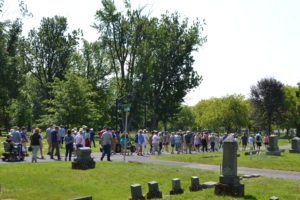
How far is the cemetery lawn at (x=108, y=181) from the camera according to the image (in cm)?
1353

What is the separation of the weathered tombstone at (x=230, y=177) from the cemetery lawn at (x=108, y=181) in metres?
0.34

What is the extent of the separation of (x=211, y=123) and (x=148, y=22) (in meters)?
46.8

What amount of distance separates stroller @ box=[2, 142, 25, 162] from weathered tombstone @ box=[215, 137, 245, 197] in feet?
43.4

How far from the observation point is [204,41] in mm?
58344

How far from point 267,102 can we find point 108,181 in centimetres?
6059

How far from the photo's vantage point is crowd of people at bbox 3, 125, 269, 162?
2317cm

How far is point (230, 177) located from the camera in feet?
43.8

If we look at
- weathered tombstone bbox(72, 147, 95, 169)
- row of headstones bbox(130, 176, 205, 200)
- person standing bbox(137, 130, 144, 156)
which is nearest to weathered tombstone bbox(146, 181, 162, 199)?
row of headstones bbox(130, 176, 205, 200)

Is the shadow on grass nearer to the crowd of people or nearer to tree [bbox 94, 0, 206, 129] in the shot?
the crowd of people

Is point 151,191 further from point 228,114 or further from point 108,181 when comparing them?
point 228,114

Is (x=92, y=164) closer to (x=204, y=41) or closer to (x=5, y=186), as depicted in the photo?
(x=5, y=186)

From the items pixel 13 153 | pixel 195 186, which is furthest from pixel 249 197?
pixel 13 153

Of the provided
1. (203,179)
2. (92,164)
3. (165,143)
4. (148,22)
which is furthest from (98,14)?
(203,179)

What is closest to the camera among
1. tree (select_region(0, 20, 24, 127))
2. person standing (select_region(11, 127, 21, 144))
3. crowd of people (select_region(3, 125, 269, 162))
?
crowd of people (select_region(3, 125, 269, 162))
